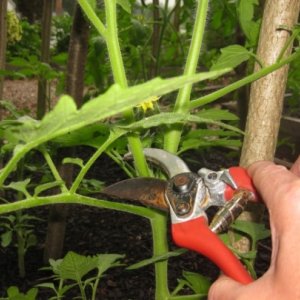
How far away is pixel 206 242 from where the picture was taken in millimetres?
582

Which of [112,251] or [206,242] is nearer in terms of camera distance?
[206,242]

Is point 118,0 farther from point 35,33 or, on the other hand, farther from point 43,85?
point 35,33

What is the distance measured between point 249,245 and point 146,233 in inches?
29.4

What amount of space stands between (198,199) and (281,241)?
0.17m

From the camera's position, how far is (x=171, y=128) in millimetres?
663

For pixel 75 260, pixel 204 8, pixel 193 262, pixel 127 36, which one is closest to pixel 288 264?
pixel 204 8

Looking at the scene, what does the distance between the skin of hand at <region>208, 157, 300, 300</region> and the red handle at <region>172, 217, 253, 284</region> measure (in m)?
0.07

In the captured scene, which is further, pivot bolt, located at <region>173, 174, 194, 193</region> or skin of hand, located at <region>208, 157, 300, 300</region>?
pivot bolt, located at <region>173, 174, 194, 193</region>

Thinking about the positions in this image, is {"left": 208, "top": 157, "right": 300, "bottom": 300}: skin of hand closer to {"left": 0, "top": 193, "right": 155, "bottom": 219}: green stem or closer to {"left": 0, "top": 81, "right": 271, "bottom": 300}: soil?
{"left": 0, "top": 193, "right": 155, "bottom": 219}: green stem

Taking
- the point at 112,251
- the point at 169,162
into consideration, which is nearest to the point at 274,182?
the point at 169,162

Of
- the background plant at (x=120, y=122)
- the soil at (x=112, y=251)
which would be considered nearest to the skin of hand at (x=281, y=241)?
the background plant at (x=120, y=122)

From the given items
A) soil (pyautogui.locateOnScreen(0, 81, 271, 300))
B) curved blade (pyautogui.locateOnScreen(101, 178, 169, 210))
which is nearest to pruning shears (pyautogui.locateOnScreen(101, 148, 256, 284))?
curved blade (pyautogui.locateOnScreen(101, 178, 169, 210))

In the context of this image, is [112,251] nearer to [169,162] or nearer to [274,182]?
[169,162]

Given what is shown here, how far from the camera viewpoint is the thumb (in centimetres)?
52
